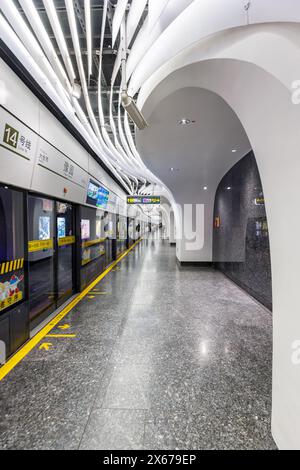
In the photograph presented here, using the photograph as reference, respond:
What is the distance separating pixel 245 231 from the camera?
4.99 m

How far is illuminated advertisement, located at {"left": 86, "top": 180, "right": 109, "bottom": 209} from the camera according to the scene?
5.38 metres

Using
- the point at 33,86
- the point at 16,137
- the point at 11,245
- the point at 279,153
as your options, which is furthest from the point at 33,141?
the point at 279,153

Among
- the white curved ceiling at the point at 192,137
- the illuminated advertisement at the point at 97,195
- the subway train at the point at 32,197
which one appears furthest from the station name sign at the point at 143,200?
the subway train at the point at 32,197

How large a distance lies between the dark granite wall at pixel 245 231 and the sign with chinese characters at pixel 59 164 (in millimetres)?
3930

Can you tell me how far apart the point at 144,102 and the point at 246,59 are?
1352 millimetres

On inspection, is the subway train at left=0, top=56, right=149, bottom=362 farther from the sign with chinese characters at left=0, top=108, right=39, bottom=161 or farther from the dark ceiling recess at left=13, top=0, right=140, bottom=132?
the dark ceiling recess at left=13, top=0, right=140, bottom=132

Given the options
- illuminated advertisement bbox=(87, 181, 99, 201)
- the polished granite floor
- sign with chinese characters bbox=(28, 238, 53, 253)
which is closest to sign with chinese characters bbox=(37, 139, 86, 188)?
illuminated advertisement bbox=(87, 181, 99, 201)

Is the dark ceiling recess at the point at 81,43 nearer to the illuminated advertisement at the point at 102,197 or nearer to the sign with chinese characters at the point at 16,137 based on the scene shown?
the sign with chinese characters at the point at 16,137

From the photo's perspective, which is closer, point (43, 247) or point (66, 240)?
point (43, 247)

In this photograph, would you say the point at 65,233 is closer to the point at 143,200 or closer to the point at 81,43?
the point at 81,43

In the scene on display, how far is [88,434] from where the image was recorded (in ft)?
5.13

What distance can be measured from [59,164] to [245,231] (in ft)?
14.4
